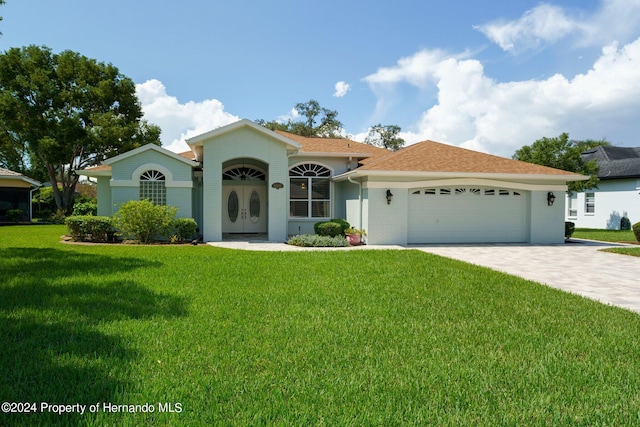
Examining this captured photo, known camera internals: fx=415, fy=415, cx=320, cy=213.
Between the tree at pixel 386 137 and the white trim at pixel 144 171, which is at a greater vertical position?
the tree at pixel 386 137

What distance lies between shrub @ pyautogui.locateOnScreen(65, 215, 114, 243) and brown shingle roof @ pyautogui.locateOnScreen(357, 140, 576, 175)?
9832mm

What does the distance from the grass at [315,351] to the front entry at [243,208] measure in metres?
12.3

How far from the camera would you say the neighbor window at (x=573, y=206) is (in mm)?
30172

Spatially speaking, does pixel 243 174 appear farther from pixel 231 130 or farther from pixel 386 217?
pixel 386 217

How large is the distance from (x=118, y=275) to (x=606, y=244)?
1836cm

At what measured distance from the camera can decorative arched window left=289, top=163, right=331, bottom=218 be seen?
62.1ft

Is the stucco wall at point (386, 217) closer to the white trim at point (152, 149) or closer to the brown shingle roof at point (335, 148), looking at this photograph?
the brown shingle roof at point (335, 148)

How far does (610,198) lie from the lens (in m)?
27.8

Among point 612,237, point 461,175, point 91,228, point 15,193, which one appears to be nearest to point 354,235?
point 461,175

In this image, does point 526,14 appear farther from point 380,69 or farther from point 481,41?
point 380,69

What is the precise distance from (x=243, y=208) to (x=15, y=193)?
801 inches

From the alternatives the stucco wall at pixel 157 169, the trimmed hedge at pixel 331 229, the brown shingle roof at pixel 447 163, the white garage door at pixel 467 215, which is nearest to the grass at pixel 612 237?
the brown shingle roof at pixel 447 163

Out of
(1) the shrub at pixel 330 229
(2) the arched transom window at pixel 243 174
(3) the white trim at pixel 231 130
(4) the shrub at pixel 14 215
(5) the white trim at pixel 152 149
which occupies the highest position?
(3) the white trim at pixel 231 130

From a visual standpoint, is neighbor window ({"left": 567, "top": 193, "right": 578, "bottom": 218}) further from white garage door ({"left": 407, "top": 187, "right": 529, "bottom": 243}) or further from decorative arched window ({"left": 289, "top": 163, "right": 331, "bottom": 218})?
decorative arched window ({"left": 289, "top": 163, "right": 331, "bottom": 218})
